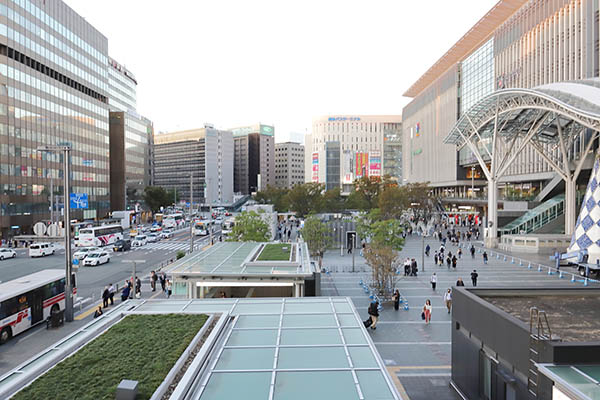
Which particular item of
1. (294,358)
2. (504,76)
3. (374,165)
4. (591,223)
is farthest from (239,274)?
(374,165)

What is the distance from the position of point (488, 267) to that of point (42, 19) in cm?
6561

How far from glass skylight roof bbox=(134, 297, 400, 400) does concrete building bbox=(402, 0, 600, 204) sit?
117 feet

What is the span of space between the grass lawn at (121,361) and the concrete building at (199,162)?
5178 inches

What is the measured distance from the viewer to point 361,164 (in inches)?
5020

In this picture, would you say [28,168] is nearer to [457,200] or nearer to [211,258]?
[211,258]

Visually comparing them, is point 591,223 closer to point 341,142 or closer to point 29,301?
point 29,301

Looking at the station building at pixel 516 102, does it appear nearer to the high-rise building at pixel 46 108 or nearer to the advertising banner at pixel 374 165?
the advertising banner at pixel 374 165

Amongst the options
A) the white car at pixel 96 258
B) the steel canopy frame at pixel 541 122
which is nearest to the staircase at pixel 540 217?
the steel canopy frame at pixel 541 122

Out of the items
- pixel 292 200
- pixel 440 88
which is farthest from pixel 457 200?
pixel 292 200

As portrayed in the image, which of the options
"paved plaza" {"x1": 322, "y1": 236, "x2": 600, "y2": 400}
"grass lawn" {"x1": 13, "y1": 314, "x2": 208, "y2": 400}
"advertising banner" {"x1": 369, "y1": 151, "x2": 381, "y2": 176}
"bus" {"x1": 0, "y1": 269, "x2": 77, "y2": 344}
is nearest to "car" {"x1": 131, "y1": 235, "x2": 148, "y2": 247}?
"paved plaza" {"x1": 322, "y1": 236, "x2": 600, "y2": 400}

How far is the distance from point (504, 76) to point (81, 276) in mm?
64270

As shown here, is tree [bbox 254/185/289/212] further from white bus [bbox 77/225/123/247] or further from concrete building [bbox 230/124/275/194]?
concrete building [bbox 230/124/275/194]

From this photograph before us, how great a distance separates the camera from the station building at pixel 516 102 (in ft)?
144

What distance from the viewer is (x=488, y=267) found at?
33781mm
